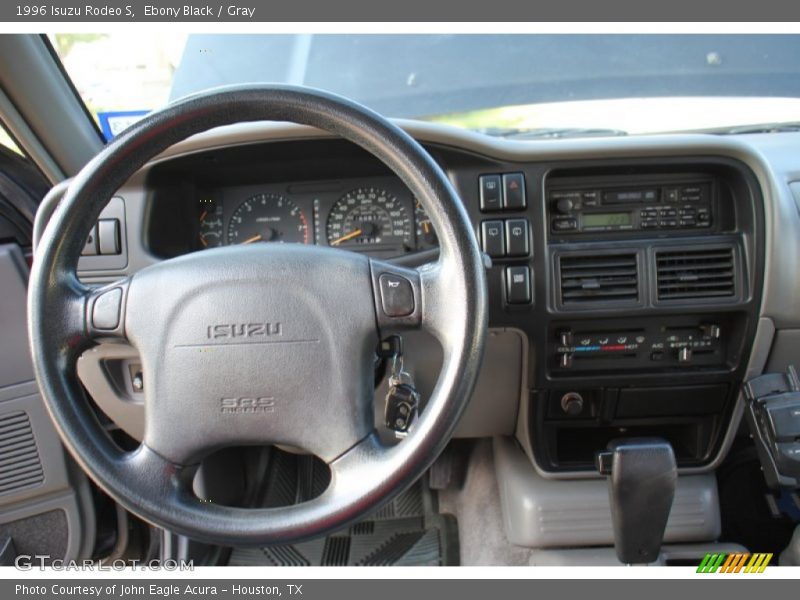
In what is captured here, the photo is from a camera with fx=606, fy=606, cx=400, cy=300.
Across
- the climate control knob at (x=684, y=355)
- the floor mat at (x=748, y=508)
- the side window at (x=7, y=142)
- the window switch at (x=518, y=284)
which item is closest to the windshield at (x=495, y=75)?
the side window at (x=7, y=142)

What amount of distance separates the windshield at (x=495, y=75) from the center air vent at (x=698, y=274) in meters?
0.49

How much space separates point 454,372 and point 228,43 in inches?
67.1

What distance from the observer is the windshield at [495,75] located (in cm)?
174

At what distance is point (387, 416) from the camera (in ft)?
3.33

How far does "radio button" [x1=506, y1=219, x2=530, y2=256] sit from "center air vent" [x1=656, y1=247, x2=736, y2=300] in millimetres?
358

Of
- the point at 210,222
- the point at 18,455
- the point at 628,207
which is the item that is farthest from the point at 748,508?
the point at 18,455

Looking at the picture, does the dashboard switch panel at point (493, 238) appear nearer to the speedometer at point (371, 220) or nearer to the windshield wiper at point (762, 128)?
the speedometer at point (371, 220)

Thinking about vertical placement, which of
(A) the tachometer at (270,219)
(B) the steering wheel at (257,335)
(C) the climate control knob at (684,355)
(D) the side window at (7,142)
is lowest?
(C) the climate control knob at (684,355)

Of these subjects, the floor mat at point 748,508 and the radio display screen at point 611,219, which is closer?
the radio display screen at point 611,219

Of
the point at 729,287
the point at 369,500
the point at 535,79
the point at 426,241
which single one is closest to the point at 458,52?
the point at 535,79

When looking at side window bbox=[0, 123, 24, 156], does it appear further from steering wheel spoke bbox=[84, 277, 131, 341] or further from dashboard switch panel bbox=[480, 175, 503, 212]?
dashboard switch panel bbox=[480, 175, 503, 212]

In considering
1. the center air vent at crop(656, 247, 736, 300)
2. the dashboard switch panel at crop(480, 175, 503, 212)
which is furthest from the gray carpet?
the dashboard switch panel at crop(480, 175, 503, 212)

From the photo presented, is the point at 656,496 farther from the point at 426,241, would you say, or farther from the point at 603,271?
the point at 426,241

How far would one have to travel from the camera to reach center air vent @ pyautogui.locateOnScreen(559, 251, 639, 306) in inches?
60.4
